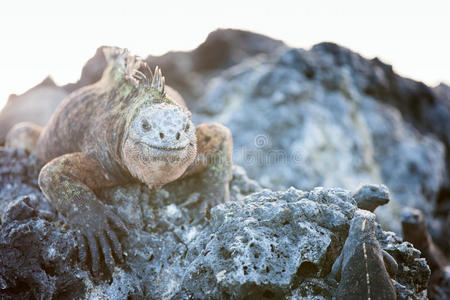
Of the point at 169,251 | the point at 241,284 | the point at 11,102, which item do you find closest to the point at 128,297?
the point at 169,251

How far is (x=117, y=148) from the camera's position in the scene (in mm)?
3211

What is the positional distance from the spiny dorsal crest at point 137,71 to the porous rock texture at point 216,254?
1090mm

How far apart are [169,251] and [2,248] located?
1196 mm

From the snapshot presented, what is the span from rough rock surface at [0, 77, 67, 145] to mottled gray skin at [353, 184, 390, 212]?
748 cm

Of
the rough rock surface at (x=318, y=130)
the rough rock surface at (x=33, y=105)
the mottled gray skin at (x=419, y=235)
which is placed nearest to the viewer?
the mottled gray skin at (x=419, y=235)

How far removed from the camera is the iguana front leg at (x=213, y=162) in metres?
3.74

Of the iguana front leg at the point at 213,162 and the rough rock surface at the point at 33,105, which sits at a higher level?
the rough rock surface at the point at 33,105

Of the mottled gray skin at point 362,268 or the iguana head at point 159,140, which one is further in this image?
the iguana head at point 159,140

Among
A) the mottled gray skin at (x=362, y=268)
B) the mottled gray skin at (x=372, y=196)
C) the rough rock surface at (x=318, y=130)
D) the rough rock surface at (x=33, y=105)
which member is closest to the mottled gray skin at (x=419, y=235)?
the rough rock surface at (x=318, y=130)

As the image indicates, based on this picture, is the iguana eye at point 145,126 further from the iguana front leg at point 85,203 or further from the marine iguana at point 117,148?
the iguana front leg at point 85,203

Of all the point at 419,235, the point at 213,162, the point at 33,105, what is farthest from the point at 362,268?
the point at 33,105

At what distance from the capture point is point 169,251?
3.09 meters

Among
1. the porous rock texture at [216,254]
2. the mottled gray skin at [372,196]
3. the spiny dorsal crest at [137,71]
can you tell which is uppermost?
the spiny dorsal crest at [137,71]

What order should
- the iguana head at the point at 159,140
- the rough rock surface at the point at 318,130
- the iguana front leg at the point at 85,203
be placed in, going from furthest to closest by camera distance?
1. the rough rock surface at the point at 318,130
2. the iguana front leg at the point at 85,203
3. the iguana head at the point at 159,140
